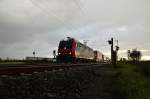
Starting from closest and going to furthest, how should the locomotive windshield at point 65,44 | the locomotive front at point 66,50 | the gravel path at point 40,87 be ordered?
1. the gravel path at point 40,87
2. the locomotive front at point 66,50
3. the locomotive windshield at point 65,44

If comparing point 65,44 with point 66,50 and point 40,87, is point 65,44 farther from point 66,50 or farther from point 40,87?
point 40,87

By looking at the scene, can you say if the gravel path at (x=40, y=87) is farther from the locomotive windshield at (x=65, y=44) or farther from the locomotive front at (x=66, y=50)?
the locomotive windshield at (x=65, y=44)

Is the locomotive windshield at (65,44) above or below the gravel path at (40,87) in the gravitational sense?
above

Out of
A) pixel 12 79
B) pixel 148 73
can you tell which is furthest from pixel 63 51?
pixel 12 79

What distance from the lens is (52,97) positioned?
34.9ft

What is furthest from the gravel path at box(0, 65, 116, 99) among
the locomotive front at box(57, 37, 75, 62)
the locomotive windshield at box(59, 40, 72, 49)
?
the locomotive windshield at box(59, 40, 72, 49)

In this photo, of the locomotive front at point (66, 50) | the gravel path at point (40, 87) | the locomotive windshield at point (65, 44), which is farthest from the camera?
the locomotive windshield at point (65, 44)

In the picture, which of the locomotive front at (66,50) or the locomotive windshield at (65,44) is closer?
the locomotive front at (66,50)

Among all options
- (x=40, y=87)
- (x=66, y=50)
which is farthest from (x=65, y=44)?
(x=40, y=87)

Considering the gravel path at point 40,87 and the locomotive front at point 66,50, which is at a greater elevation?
the locomotive front at point 66,50

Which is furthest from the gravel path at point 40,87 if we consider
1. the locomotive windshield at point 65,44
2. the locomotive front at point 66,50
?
the locomotive windshield at point 65,44

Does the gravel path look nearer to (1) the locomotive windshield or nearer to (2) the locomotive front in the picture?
(2) the locomotive front

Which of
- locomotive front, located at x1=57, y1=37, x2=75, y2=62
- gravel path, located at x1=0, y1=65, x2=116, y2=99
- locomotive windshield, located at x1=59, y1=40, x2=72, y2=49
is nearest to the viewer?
gravel path, located at x1=0, y1=65, x2=116, y2=99

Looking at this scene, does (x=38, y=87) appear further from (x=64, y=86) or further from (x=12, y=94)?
(x=64, y=86)
